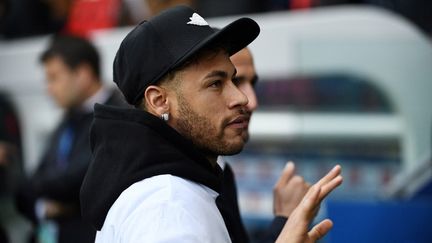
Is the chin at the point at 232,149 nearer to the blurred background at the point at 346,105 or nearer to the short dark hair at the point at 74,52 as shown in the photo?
the blurred background at the point at 346,105

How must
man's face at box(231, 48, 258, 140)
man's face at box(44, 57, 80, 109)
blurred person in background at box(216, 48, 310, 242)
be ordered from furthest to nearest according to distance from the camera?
man's face at box(44, 57, 80, 109)
man's face at box(231, 48, 258, 140)
blurred person in background at box(216, 48, 310, 242)

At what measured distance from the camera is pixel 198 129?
6.00ft

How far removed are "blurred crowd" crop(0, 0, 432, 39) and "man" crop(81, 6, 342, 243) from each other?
2954mm

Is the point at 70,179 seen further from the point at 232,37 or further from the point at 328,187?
the point at 328,187

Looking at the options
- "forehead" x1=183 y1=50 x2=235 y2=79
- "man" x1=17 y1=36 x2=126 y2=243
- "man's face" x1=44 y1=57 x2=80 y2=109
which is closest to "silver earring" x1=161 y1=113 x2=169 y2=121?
"forehead" x1=183 y1=50 x2=235 y2=79

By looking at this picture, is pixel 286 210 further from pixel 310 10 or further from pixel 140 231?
pixel 310 10

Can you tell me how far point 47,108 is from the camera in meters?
6.34

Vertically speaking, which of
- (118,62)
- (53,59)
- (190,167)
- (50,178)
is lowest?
(50,178)

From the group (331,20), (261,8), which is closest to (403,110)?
(331,20)

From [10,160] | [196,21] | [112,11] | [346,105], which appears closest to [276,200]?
[196,21]

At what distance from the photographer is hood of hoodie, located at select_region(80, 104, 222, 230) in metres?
1.73

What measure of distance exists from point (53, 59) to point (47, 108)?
2.32m

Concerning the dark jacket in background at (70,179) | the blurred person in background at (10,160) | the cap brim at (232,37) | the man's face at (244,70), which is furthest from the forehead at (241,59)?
the blurred person in background at (10,160)

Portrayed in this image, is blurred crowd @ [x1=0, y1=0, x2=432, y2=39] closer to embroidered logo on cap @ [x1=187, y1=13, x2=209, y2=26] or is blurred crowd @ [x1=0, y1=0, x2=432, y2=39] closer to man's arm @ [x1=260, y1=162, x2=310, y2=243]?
man's arm @ [x1=260, y1=162, x2=310, y2=243]
